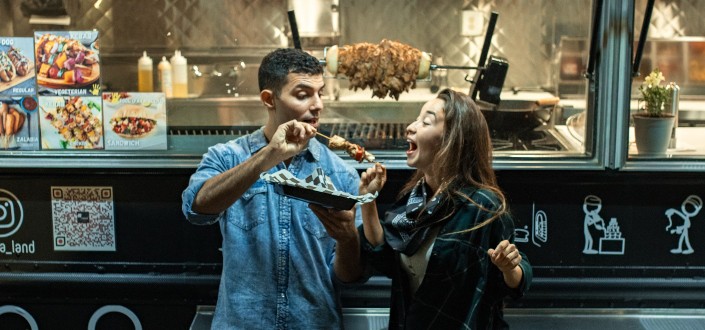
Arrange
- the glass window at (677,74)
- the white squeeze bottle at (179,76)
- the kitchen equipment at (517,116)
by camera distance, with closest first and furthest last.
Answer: the glass window at (677,74), the kitchen equipment at (517,116), the white squeeze bottle at (179,76)

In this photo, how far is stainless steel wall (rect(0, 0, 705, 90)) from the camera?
17.4 feet

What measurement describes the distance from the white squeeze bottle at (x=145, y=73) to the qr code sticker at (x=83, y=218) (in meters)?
0.66

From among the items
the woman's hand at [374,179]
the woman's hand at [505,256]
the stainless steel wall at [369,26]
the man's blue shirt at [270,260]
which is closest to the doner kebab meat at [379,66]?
the stainless steel wall at [369,26]

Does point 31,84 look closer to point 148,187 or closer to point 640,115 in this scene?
point 148,187

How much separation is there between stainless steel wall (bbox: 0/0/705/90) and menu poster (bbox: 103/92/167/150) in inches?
4.8

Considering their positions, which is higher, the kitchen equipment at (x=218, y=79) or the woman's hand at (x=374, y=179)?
the kitchen equipment at (x=218, y=79)

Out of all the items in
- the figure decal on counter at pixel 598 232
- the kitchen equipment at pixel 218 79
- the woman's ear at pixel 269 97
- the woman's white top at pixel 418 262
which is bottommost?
the figure decal on counter at pixel 598 232

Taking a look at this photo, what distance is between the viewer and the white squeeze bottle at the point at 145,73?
5324mm

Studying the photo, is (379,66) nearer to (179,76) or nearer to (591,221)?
(179,76)

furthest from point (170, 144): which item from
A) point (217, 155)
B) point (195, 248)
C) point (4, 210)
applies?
point (217, 155)

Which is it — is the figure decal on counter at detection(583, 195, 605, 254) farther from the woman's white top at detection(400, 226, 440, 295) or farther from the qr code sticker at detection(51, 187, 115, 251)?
the qr code sticker at detection(51, 187, 115, 251)

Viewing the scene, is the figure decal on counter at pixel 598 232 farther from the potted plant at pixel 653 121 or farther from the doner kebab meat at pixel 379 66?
the doner kebab meat at pixel 379 66

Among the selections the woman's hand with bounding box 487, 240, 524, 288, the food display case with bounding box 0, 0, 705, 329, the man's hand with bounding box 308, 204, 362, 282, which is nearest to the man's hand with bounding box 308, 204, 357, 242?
the man's hand with bounding box 308, 204, 362, 282

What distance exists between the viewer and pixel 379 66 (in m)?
5.24
